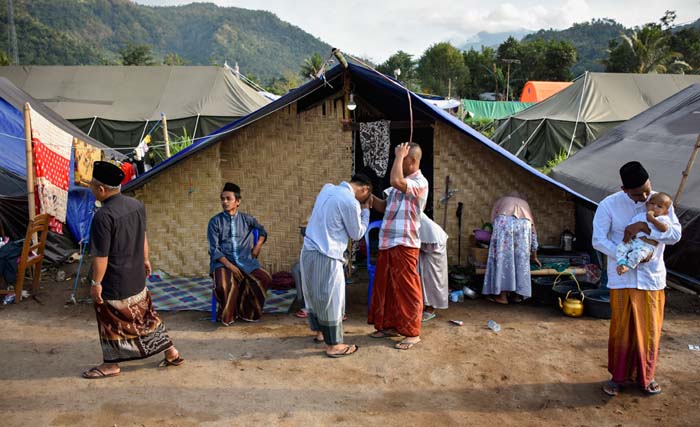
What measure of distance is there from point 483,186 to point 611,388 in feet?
9.56

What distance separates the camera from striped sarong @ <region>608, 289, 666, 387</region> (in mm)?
3422

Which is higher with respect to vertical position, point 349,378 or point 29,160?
point 29,160

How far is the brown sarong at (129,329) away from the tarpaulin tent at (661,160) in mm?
5351

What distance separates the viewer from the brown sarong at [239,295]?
4773 millimetres

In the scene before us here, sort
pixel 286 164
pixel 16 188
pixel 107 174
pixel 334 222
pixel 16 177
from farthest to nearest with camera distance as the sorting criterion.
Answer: pixel 16 177
pixel 16 188
pixel 286 164
pixel 334 222
pixel 107 174

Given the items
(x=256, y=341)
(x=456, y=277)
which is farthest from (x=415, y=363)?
(x=456, y=277)

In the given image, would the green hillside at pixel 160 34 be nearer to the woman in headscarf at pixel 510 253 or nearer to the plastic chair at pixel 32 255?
the plastic chair at pixel 32 255

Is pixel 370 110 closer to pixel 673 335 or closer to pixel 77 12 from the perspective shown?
pixel 673 335

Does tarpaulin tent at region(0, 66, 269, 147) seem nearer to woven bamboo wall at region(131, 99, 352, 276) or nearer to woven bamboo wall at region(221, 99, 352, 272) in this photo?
woven bamboo wall at region(131, 99, 352, 276)

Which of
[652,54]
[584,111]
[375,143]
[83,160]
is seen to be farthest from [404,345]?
[652,54]

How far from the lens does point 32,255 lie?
227 inches

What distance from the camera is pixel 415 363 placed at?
4.06 metres

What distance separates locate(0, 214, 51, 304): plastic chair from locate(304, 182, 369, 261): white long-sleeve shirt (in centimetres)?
329

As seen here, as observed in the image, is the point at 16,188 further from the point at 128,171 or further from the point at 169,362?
the point at 169,362
